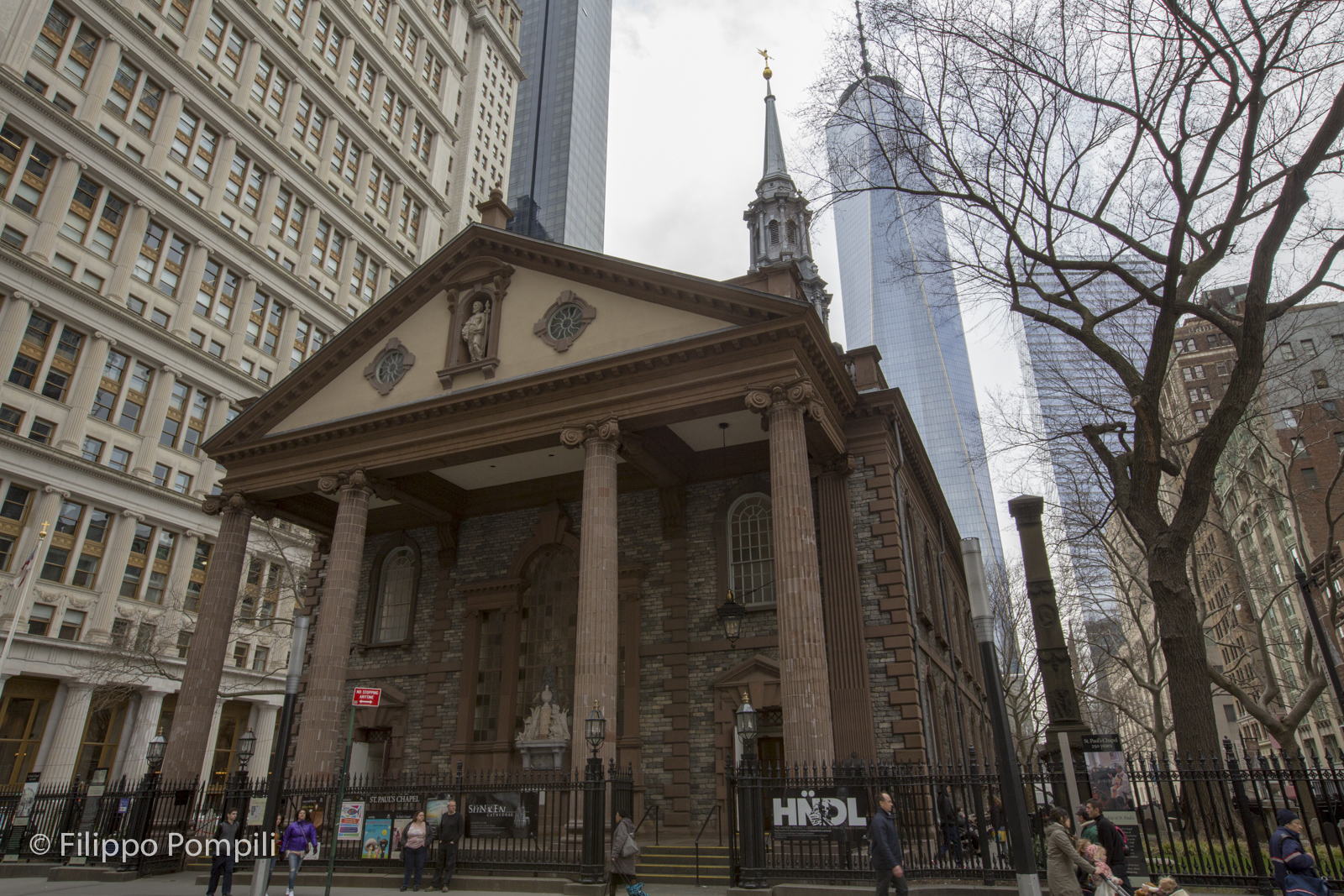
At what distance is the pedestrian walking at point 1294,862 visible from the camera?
8930mm

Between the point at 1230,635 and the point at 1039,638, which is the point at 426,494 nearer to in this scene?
the point at 1039,638

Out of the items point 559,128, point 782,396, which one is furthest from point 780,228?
point 559,128

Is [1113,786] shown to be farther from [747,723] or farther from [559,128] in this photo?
[559,128]

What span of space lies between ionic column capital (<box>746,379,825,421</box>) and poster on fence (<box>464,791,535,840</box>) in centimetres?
904

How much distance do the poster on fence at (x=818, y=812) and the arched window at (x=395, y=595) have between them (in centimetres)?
1596

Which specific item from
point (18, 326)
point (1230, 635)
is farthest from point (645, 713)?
point (1230, 635)

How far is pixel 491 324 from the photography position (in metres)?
22.0

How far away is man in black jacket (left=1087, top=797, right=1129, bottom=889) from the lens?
9.37 metres

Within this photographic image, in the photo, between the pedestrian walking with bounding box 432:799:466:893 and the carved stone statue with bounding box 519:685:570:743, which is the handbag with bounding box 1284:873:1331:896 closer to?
the pedestrian walking with bounding box 432:799:466:893

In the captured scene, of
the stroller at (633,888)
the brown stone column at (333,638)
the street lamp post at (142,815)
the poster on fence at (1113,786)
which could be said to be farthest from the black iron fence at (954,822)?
the street lamp post at (142,815)

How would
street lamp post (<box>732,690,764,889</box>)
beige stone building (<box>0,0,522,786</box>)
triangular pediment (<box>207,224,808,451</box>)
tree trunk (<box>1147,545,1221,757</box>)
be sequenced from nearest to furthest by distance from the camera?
street lamp post (<box>732,690,764,889</box>) → tree trunk (<box>1147,545,1221,757</box>) → triangular pediment (<box>207,224,808,451</box>) → beige stone building (<box>0,0,522,786</box>)

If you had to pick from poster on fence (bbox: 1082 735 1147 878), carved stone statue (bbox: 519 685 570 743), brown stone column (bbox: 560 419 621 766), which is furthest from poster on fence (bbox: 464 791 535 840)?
poster on fence (bbox: 1082 735 1147 878)

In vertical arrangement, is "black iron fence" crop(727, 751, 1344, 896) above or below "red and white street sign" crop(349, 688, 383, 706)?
below

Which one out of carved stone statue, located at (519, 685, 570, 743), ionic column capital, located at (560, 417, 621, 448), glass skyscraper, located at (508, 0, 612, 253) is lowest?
carved stone statue, located at (519, 685, 570, 743)
